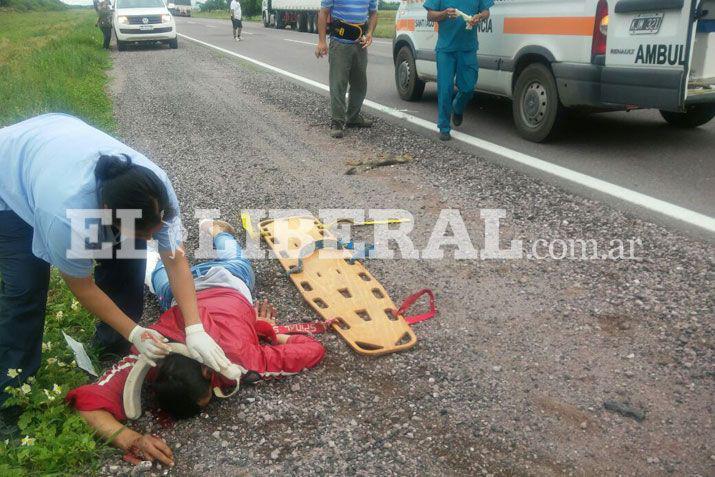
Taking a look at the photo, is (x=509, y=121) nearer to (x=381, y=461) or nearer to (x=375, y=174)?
(x=375, y=174)

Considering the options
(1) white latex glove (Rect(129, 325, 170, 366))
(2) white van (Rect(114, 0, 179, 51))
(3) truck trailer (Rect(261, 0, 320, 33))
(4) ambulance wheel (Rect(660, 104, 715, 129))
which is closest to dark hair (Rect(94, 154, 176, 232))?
(1) white latex glove (Rect(129, 325, 170, 366))

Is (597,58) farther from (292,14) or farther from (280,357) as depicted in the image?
(292,14)

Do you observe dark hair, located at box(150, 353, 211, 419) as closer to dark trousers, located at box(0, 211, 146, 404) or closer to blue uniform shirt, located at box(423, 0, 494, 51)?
dark trousers, located at box(0, 211, 146, 404)

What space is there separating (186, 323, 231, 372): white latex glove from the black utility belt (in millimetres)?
5391

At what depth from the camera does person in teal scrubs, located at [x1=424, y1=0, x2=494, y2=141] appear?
21.3 ft

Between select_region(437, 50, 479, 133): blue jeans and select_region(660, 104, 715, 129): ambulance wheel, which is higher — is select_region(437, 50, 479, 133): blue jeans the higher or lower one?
the higher one

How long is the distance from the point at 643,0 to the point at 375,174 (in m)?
2.63

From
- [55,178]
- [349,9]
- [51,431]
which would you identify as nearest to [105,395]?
[51,431]

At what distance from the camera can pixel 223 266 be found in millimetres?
3760

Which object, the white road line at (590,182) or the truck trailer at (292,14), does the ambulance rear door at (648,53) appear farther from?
the truck trailer at (292,14)

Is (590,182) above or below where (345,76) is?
below

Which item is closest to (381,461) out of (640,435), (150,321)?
(640,435)

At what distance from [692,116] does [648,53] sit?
6.16ft

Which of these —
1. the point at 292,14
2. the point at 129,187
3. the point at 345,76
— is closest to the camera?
the point at 129,187
